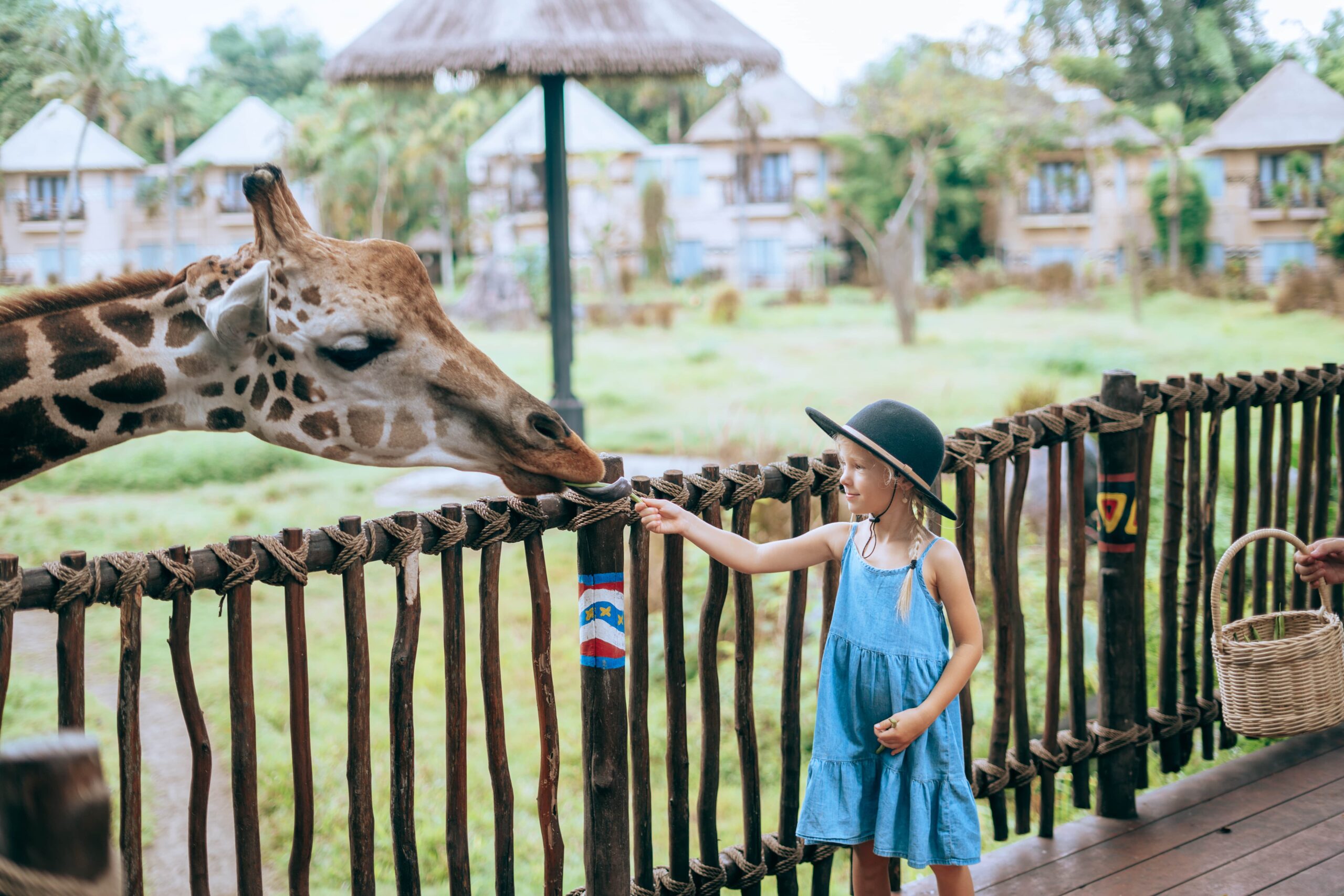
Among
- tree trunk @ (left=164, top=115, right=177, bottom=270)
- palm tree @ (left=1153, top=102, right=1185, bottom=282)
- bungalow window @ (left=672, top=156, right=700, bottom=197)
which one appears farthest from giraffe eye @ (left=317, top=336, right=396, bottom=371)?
bungalow window @ (left=672, top=156, right=700, bottom=197)

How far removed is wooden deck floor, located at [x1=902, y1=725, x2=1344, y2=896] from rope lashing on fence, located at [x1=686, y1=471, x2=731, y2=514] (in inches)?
41.8

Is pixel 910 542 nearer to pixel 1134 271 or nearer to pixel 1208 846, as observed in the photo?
pixel 1208 846

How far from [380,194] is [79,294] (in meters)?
18.7

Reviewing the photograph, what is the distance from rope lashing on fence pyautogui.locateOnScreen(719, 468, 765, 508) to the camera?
7.50 ft

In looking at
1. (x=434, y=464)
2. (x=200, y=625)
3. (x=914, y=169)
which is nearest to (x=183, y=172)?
(x=200, y=625)

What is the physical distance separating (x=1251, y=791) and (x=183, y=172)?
344 inches

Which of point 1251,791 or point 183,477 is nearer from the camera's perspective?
point 1251,791

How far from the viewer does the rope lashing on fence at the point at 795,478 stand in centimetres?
237

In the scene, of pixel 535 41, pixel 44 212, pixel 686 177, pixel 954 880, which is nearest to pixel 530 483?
pixel 954 880

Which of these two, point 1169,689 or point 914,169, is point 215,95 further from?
point 914,169

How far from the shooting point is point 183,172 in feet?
29.9

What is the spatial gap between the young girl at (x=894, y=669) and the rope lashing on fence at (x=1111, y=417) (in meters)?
0.97

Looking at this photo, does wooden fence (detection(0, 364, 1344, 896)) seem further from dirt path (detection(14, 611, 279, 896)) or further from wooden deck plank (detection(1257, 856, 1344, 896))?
dirt path (detection(14, 611, 279, 896))

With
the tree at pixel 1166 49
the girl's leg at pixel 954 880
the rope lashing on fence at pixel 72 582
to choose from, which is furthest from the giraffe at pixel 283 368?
the tree at pixel 1166 49
